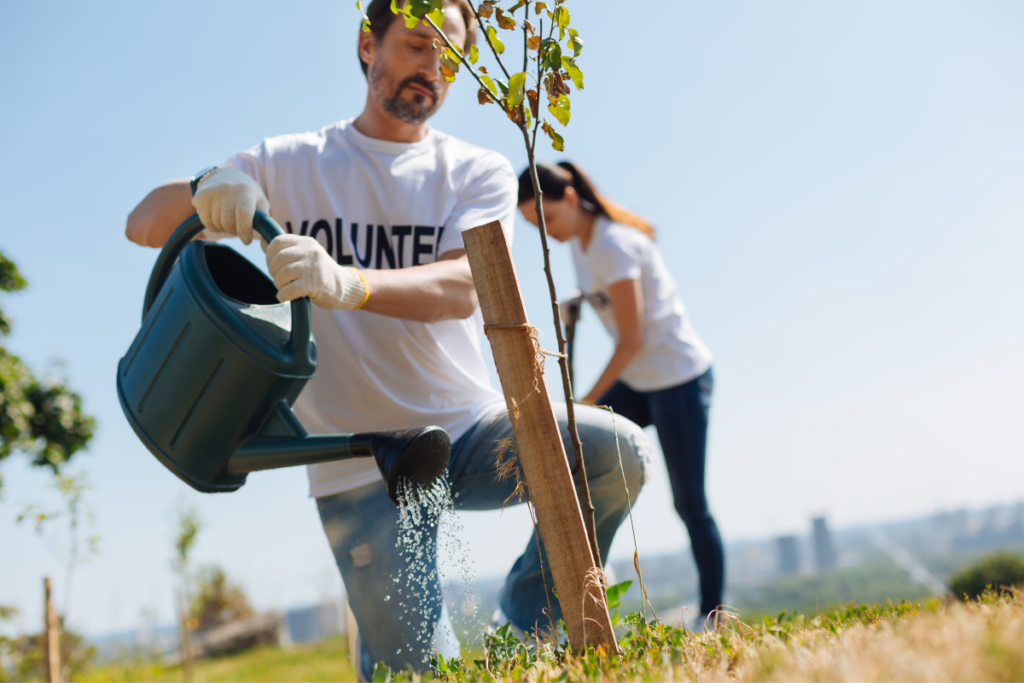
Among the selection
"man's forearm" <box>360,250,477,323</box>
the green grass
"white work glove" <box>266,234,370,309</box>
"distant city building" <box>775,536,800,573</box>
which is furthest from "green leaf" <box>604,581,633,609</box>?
"distant city building" <box>775,536,800,573</box>

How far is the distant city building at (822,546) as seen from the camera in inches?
2530

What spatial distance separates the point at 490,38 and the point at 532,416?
76 centimetres

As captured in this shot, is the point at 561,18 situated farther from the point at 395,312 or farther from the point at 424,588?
the point at 424,588

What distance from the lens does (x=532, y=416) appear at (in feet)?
3.67

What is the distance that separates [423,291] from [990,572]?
24.6 feet

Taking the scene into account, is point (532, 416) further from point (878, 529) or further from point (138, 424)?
point (878, 529)

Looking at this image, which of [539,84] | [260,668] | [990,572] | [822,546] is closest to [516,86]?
[539,84]

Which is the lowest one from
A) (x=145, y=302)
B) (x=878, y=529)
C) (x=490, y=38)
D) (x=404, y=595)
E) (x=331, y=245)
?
(x=878, y=529)

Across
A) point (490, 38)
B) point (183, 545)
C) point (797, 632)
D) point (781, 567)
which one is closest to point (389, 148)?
point (490, 38)

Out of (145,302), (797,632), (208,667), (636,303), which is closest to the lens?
(797,632)

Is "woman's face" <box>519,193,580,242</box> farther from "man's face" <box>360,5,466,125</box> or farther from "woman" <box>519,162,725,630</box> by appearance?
"man's face" <box>360,5,466,125</box>

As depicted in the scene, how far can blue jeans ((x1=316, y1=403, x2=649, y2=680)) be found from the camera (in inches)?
62.4

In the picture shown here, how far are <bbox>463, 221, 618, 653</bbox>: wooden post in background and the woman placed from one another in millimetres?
1693

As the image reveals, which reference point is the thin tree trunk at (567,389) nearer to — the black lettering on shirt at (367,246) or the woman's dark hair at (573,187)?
the black lettering on shirt at (367,246)
